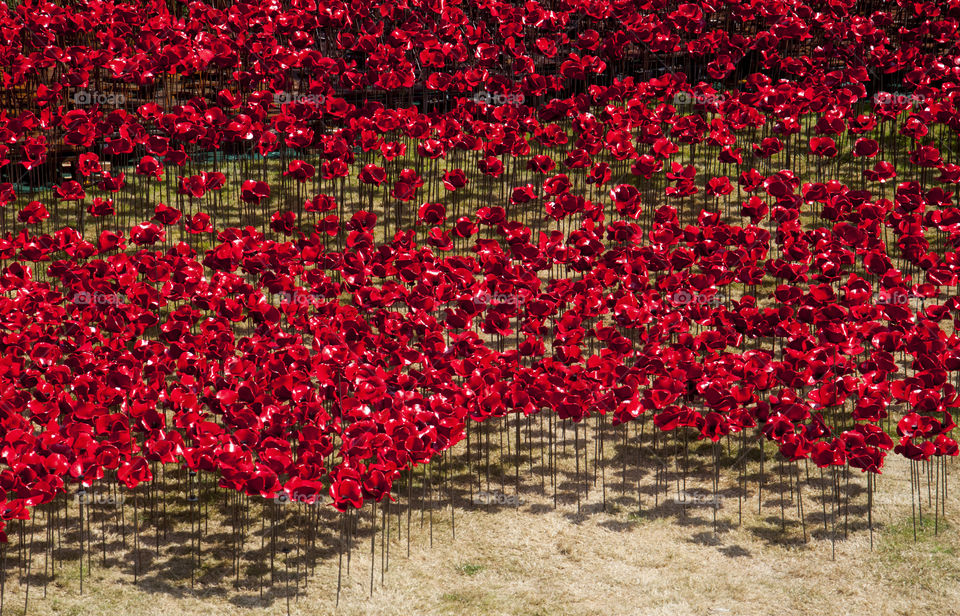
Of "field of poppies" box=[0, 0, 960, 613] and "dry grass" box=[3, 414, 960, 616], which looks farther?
"field of poppies" box=[0, 0, 960, 613]

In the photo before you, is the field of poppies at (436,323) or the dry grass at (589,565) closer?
the dry grass at (589,565)

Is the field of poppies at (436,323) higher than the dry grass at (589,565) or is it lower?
higher

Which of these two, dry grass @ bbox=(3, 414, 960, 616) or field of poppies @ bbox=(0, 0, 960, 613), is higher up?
field of poppies @ bbox=(0, 0, 960, 613)

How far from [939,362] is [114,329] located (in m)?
5.51

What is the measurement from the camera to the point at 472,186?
1170 cm

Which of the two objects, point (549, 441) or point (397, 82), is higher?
point (397, 82)

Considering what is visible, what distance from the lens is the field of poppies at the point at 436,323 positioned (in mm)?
6891

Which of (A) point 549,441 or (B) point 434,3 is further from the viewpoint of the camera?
(B) point 434,3

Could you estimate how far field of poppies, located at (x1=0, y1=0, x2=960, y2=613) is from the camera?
6891 millimetres

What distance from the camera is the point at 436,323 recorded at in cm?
771

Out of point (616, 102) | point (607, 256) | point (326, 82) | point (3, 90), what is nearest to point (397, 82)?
point (326, 82)

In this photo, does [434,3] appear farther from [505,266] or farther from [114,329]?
[114,329]

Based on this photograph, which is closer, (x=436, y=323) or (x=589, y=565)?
(x=589, y=565)

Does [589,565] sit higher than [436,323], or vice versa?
[436,323]
